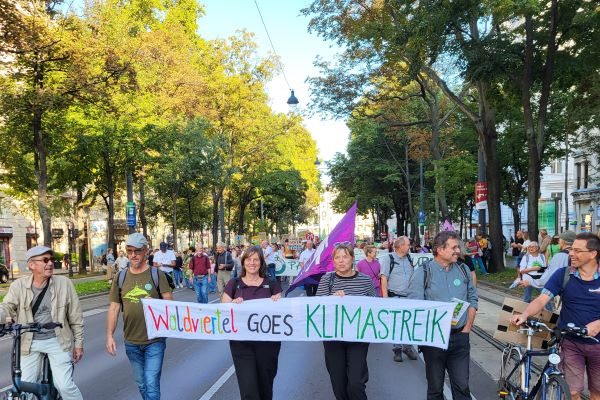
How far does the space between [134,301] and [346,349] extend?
1881mm

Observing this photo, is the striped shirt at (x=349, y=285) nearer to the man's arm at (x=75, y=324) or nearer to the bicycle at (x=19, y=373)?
the man's arm at (x=75, y=324)

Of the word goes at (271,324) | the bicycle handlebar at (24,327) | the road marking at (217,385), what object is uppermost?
the bicycle handlebar at (24,327)

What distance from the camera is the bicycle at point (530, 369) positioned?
4.47 meters

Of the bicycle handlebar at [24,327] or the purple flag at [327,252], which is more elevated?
the purple flag at [327,252]

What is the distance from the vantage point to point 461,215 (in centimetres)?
5397

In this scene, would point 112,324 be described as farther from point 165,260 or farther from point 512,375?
point 165,260

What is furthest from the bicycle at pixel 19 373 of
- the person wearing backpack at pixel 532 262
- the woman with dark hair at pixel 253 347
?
the person wearing backpack at pixel 532 262

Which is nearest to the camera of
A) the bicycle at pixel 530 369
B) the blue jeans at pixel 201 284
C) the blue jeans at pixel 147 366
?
the bicycle at pixel 530 369

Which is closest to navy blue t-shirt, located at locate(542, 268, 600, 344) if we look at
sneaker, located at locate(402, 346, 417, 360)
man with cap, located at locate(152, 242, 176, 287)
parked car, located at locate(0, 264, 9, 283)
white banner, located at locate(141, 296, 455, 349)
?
white banner, located at locate(141, 296, 455, 349)

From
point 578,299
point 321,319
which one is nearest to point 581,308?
point 578,299

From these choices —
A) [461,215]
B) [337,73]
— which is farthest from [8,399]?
[461,215]

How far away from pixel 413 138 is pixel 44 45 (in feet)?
89.7

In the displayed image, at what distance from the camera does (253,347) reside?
204 inches

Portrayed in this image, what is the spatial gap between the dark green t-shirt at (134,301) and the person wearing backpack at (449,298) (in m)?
2.34
